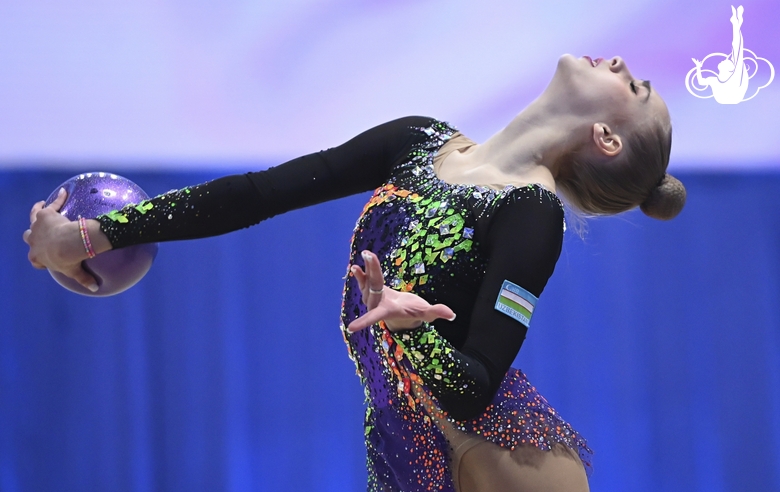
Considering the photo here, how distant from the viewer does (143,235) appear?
128 cm

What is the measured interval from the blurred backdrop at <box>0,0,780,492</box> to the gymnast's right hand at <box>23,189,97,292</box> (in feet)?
4.83

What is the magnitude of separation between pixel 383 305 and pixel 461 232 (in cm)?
30

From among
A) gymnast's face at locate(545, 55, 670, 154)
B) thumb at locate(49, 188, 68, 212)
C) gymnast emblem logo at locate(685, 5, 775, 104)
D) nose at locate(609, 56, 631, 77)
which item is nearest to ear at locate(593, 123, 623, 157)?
gymnast's face at locate(545, 55, 670, 154)

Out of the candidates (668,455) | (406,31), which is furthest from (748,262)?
Answer: (406,31)

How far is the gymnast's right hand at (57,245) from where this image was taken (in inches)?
48.9

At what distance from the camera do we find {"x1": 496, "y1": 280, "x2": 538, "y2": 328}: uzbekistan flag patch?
111cm

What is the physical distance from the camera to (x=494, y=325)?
3.62 feet

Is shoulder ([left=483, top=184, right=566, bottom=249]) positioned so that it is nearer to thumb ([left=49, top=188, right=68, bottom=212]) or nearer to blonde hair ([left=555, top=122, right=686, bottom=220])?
blonde hair ([left=555, top=122, right=686, bottom=220])

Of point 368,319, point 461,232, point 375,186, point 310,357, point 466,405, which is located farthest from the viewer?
point 310,357

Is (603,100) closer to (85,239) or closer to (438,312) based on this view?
(438,312)

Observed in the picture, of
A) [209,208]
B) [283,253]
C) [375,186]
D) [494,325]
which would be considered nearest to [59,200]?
[209,208]

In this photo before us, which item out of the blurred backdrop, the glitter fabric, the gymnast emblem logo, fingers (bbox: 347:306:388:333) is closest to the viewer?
fingers (bbox: 347:306:388:333)

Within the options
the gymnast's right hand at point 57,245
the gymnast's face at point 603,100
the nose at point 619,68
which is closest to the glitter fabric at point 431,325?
the gymnast's face at point 603,100

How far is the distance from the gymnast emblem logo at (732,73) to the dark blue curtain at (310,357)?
1.20 ft
